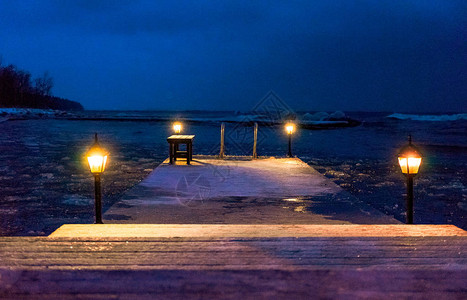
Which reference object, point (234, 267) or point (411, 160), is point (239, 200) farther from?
point (234, 267)

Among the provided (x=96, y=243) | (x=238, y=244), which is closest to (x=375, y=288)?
(x=238, y=244)

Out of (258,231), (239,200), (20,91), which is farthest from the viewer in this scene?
(20,91)

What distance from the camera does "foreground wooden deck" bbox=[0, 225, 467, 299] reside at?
244 centimetres

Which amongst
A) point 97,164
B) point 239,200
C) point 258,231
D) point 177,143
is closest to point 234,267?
point 258,231

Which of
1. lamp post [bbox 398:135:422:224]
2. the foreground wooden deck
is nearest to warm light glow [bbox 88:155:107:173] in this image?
the foreground wooden deck

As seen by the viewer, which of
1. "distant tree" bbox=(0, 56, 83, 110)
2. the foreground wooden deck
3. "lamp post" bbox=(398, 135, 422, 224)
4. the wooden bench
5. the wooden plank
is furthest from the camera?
"distant tree" bbox=(0, 56, 83, 110)

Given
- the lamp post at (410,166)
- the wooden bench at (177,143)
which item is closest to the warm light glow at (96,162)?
the lamp post at (410,166)

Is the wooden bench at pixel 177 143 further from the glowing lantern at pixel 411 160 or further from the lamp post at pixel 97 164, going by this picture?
the glowing lantern at pixel 411 160

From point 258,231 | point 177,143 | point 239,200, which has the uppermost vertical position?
point 177,143

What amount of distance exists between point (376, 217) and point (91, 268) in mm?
4689

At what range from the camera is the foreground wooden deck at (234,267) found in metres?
2.44

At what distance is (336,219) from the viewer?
6.17m

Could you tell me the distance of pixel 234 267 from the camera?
279 cm

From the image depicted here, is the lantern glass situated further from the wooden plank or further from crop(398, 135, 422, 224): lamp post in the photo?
crop(398, 135, 422, 224): lamp post
